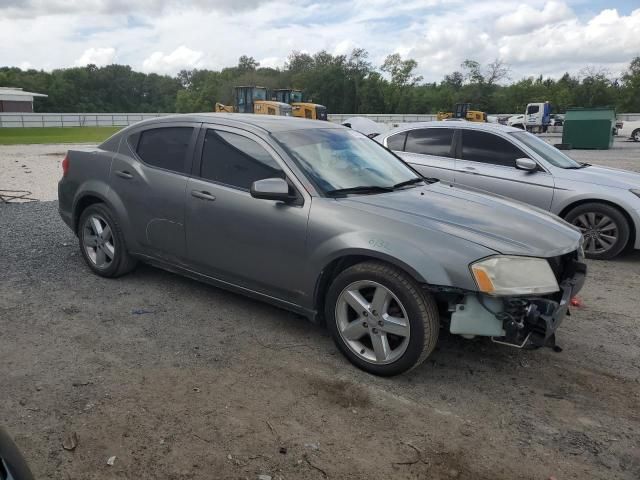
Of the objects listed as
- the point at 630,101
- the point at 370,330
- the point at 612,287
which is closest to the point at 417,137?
the point at 612,287

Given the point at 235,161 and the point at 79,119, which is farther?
the point at 79,119

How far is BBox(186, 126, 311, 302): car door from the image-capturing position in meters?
3.91

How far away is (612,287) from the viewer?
5684 millimetres

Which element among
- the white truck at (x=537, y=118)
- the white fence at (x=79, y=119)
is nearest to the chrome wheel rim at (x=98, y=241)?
the white fence at (x=79, y=119)

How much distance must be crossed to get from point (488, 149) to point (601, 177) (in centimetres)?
144

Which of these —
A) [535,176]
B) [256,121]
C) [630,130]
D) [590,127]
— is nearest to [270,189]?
[256,121]

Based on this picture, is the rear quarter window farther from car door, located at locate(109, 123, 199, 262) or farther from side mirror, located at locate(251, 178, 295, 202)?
side mirror, located at locate(251, 178, 295, 202)

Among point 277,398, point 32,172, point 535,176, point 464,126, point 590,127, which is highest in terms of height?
point 590,127

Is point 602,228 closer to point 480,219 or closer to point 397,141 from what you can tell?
point 397,141

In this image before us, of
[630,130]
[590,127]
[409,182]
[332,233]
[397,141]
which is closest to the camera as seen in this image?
[332,233]

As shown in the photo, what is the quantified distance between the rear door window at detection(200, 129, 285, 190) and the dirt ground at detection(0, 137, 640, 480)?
1.18m

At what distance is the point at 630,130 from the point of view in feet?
115

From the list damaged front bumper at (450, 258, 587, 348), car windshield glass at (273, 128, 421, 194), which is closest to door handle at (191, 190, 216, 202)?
car windshield glass at (273, 128, 421, 194)

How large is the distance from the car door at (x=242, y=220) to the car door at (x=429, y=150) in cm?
362
